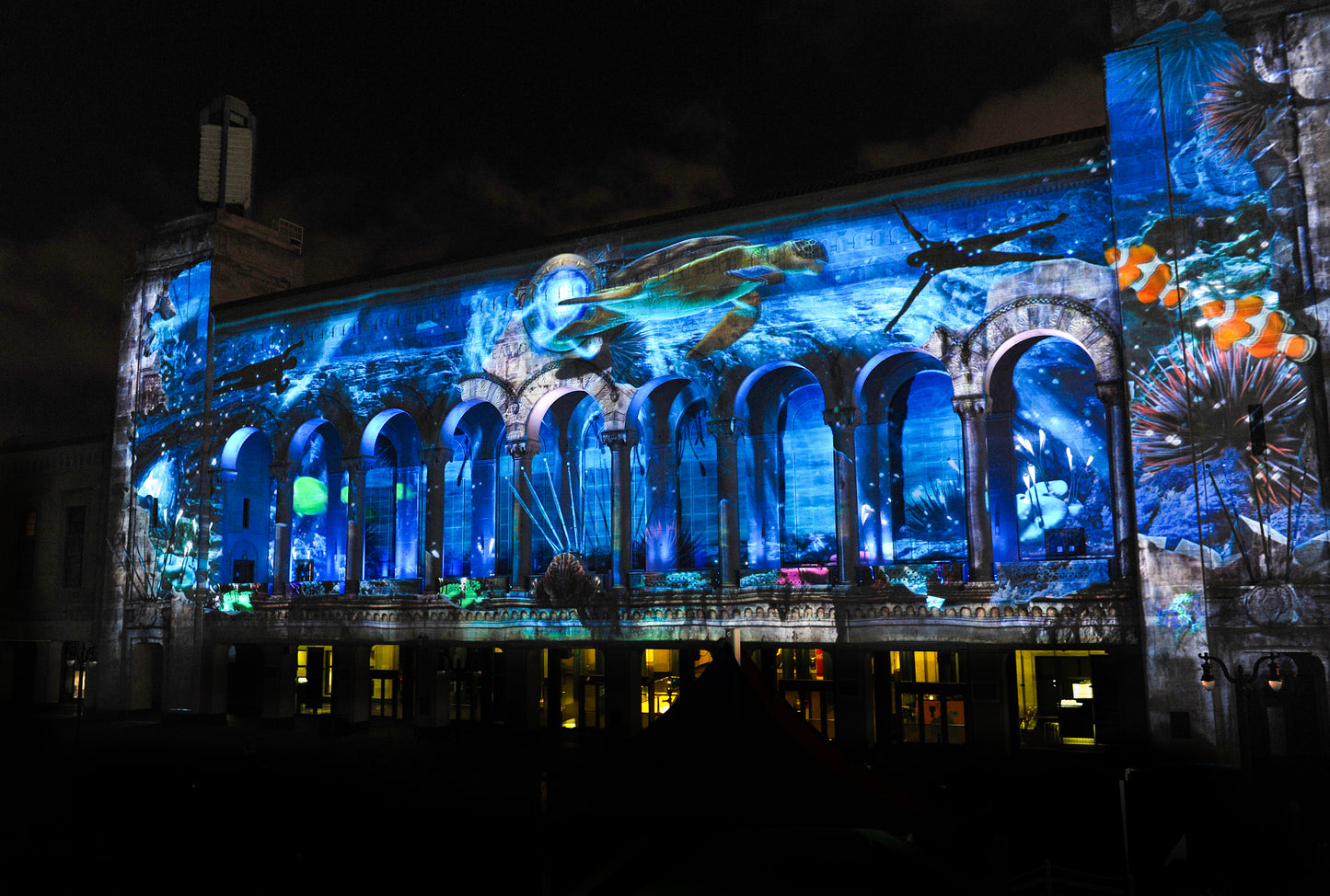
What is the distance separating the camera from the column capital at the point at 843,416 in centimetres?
2720

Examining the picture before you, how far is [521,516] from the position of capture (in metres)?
31.9

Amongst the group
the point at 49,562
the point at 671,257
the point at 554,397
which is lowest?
the point at 49,562

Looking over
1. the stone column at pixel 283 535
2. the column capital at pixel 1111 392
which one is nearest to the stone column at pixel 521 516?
the stone column at pixel 283 535

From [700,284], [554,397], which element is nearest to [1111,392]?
[700,284]

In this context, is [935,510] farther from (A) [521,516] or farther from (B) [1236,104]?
(A) [521,516]

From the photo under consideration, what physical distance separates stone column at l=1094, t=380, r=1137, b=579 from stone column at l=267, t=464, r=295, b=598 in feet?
87.8

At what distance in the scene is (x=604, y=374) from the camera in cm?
3086

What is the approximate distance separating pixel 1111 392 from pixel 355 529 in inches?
944

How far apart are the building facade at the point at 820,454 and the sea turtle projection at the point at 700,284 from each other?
11 cm

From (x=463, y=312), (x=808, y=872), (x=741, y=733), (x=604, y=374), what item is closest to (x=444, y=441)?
(x=463, y=312)

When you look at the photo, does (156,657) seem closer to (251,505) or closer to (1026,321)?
(251,505)

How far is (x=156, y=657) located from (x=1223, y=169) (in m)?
40.2

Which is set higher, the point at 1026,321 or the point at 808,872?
the point at 1026,321

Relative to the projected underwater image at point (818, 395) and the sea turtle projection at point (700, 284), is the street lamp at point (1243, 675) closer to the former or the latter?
the projected underwater image at point (818, 395)
